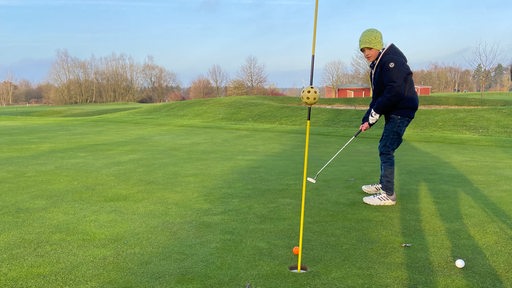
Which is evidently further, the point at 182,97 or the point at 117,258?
the point at 182,97

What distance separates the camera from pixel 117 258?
339 cm

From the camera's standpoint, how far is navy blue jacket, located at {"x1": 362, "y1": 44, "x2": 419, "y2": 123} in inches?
209

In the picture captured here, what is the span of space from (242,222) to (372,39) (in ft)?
9.62

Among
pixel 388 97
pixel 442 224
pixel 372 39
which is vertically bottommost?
pixel 442 224

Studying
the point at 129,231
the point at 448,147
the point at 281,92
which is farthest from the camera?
the point at 281,92

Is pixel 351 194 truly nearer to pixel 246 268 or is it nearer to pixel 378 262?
pixel 378 262

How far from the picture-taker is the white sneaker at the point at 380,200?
5.14 meters

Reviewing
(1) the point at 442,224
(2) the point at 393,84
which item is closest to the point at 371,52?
(2) the point at 393,84

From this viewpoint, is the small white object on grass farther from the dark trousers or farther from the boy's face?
the boy's face

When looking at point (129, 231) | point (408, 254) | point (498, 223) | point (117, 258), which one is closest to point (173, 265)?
point (117, 258)

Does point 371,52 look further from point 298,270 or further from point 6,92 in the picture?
point 6,92

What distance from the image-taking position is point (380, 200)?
514cm

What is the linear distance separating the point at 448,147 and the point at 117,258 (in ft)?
33.2

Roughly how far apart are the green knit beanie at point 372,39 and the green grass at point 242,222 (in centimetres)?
201
